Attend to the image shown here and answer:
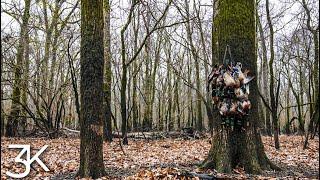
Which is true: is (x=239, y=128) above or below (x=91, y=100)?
below

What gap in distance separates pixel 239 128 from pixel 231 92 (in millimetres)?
810

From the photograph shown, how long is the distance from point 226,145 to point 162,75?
2870 cm

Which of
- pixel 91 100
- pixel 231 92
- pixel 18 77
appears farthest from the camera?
pixel 18 77

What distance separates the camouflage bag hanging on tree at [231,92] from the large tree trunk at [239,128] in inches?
11.0

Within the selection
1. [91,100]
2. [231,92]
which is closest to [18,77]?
[91,100]

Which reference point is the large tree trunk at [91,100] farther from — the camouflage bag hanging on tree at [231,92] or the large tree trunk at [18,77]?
the large tree trunk at [18,77]

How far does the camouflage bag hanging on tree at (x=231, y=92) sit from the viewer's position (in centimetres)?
630

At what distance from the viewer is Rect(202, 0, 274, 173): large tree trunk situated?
22.1ft

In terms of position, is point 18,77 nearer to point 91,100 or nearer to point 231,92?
point 91,100

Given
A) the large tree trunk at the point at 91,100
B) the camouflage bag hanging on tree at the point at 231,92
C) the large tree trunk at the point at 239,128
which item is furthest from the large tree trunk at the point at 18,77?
the camouflage bag hanging on tree at the point at 231,92

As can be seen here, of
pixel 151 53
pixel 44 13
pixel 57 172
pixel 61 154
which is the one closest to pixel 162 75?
pixel 151 53

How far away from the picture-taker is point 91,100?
647 cm

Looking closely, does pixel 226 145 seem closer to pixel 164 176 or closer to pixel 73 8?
pixel 164 176

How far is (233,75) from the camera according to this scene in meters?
6.39
